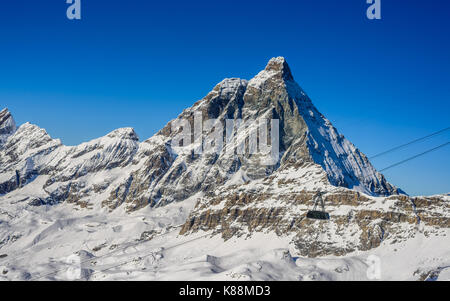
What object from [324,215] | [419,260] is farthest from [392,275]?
[324,215]

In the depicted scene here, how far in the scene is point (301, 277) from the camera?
196 metres
